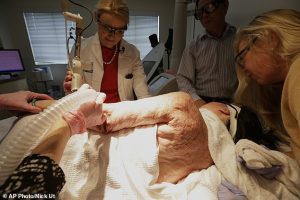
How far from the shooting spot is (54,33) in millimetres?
4324

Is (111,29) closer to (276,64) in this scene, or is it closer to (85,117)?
(85,117)

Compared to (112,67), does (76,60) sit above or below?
above

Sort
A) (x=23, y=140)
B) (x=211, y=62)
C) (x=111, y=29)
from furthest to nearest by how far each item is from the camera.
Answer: (x=211, y=62) → (x=111, y=29) → (x=23, y=140)

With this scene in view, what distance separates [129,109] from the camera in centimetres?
99

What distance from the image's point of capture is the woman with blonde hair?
0.80 m

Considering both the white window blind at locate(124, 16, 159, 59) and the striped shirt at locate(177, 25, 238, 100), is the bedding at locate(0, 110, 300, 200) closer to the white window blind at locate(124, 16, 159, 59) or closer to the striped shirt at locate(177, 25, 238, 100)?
the striped shirt at locate(177, 25, 238, 100)

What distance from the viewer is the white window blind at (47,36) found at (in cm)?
419

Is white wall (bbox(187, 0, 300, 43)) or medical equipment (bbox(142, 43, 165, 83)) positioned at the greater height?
white wall (bbox(187, 0, 300, 43))

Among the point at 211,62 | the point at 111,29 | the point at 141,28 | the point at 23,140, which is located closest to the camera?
the point at 23,140

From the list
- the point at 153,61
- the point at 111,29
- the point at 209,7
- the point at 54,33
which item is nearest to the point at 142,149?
the point at 111,29

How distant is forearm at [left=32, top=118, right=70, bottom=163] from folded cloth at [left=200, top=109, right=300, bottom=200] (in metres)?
0.67

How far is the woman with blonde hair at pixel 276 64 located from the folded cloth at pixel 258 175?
8 centimetres

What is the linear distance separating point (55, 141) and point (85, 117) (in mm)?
170

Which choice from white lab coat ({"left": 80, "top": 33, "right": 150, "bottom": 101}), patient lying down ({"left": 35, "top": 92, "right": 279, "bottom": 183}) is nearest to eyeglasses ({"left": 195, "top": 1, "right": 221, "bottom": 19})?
white lab coat ({"left": 80, "top": 33, "right": 150, "bottom": 101})
